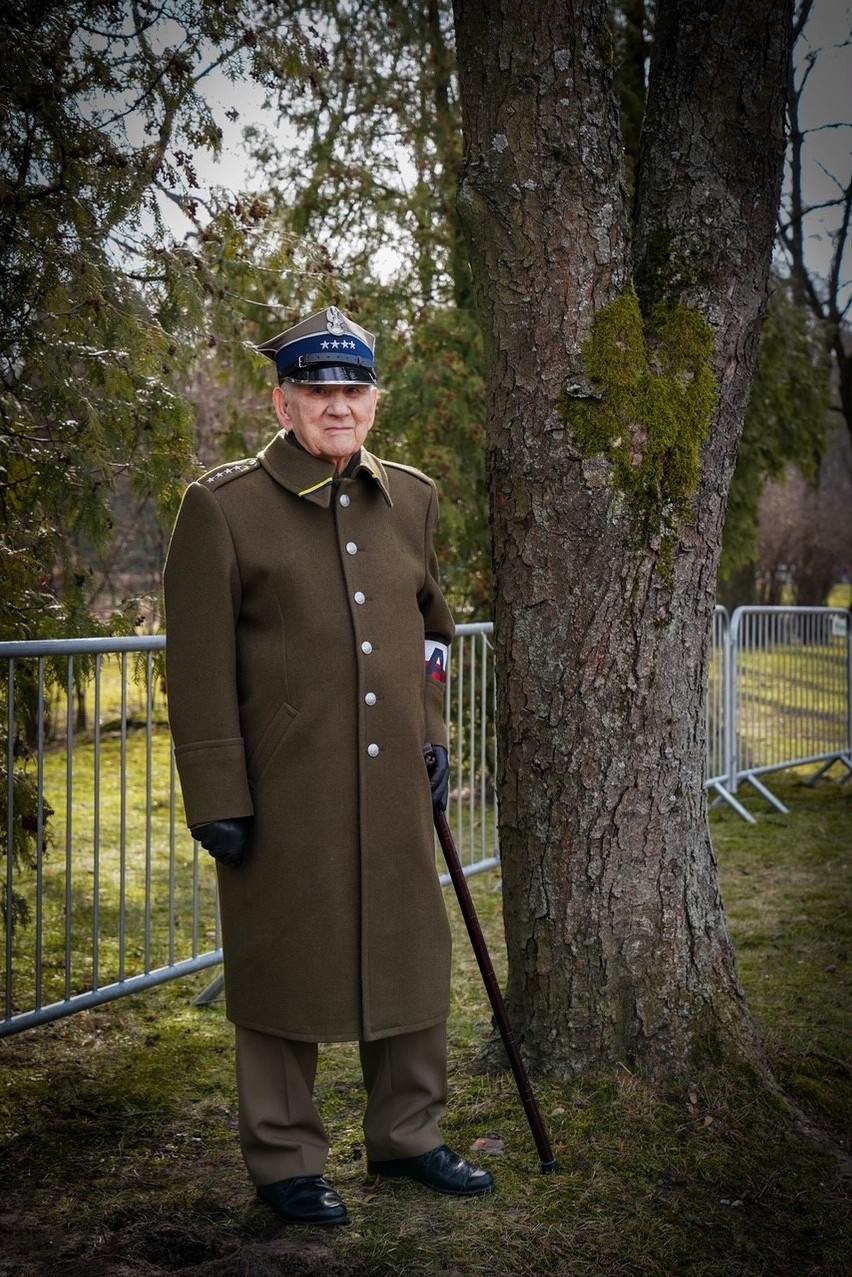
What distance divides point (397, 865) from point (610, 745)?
79 centimetres

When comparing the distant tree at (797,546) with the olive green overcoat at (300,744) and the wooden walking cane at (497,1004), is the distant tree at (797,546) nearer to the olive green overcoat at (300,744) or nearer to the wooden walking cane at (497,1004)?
the wooden walking cane at (497,1004)

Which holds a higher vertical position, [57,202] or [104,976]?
[57,202]

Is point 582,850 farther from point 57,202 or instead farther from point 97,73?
point 97,73

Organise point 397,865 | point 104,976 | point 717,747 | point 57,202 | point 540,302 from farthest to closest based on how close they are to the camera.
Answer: point 717,747, point 104,976, point 57,202, point 540,302, point 397,865

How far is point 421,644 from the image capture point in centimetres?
307

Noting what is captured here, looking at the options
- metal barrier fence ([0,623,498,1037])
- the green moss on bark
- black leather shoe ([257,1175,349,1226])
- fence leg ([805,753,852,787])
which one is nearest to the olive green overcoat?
black leather shoe ([257,1175,349,1226])

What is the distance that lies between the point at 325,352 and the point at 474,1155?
6.92 ft

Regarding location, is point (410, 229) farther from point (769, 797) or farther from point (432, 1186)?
point (432, 1186)

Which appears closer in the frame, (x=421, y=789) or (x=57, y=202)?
(x=421, y=789)

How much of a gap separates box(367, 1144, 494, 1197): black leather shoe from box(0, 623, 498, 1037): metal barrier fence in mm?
1192

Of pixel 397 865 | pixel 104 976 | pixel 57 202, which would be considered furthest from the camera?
pixel 104 976

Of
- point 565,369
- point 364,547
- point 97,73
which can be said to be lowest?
point 364,547

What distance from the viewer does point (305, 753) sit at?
2.83 m

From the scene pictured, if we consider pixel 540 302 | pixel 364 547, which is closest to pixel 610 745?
pixel 364 547
